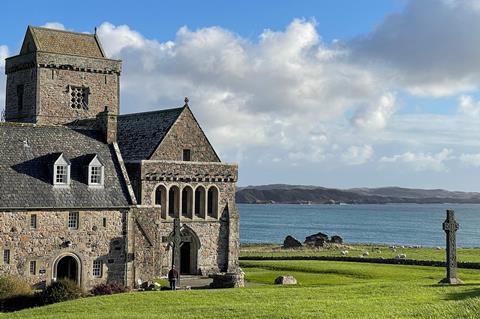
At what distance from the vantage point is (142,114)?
5575 cm

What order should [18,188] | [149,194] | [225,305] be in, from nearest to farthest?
[225,305] < [18,188] < [149,194]

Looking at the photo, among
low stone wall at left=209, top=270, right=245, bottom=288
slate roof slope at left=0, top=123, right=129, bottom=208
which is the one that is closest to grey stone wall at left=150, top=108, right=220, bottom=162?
slate roof slope at left=0, top=123, right=129, bottom=208

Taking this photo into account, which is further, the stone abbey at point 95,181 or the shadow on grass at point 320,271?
the shadow on grass at point 320,271

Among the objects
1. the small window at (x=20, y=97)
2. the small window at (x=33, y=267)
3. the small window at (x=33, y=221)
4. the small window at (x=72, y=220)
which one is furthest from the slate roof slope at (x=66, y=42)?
the small window at (x=33, y=267)

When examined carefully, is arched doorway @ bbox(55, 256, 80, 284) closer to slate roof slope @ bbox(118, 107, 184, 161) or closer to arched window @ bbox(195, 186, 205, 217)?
slate roof slope @ bbox(118, 107, 184, 161)

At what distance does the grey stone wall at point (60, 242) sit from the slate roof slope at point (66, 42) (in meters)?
20.8

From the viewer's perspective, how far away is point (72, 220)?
44250mm

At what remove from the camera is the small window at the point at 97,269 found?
44938 millimetres

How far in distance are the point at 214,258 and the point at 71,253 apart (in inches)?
493

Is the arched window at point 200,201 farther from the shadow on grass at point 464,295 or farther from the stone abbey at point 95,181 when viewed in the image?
the shadow on grass at point 464,295

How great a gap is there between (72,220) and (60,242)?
4.83 feet

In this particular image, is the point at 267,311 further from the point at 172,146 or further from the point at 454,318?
the point at 172,146

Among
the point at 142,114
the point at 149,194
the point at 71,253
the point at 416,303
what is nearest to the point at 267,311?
the point at 416,303

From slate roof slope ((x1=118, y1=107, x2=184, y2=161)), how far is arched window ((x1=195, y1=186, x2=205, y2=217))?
14.7 ft
